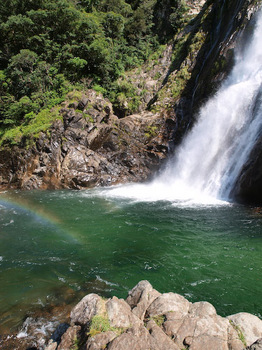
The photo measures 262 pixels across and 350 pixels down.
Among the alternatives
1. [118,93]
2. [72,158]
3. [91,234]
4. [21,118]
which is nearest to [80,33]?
[118,93]

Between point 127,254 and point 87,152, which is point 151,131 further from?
point 127,254

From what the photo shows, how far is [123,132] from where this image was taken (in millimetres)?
20734

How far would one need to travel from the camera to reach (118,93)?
2453 centimetres

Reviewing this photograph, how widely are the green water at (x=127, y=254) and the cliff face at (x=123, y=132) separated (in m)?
5.99

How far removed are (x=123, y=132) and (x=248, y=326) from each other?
59.9ft

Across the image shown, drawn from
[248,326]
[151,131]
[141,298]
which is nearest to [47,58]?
[151,131]

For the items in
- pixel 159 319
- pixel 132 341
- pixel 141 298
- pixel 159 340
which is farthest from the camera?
pixel 141 298

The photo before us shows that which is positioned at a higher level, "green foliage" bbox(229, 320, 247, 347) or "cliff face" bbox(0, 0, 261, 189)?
"cliff face" bbox(0, 0, 261, 189)

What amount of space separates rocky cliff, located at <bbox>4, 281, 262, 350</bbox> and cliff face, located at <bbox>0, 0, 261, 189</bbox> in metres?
14.4

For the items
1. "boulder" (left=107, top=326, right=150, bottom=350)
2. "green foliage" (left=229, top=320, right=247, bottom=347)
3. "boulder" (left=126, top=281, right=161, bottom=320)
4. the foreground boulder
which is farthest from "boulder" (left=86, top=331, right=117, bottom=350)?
"green foliage" (left=229, top=320, right=247, bottom=347)

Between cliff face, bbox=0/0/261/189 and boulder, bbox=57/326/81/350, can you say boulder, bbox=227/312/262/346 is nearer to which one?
boulder, bbox=57/326/81/350

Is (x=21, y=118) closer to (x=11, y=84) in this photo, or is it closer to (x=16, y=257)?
(x=11, y=84)

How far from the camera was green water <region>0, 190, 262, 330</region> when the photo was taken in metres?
5.68

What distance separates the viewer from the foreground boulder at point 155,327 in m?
3.22
